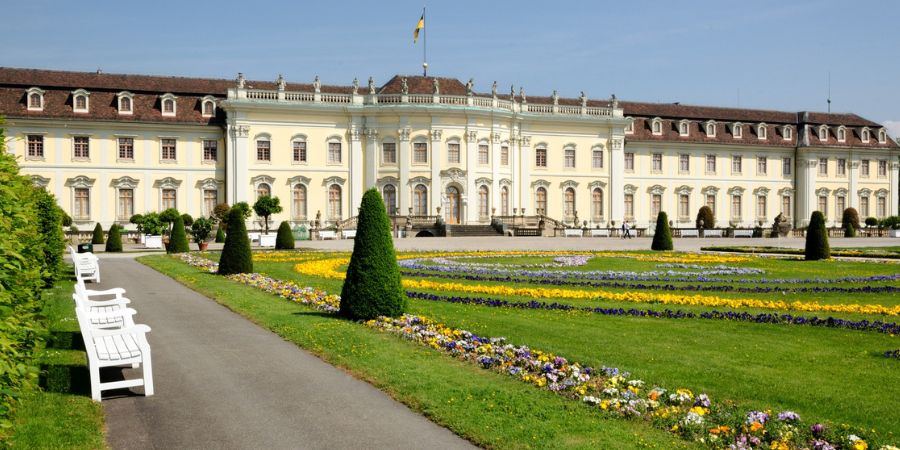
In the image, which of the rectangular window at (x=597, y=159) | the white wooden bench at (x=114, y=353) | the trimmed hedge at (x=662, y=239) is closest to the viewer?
the white wooden bench at (x=114, y=353)

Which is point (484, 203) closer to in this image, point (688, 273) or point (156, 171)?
point (156, 171)

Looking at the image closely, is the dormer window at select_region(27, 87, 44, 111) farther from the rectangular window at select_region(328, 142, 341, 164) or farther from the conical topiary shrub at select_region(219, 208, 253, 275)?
the conical topiary shrub at select_region(219, 208, 253, 275)

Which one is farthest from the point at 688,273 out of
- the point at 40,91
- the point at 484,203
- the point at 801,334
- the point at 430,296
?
the point at 40,91

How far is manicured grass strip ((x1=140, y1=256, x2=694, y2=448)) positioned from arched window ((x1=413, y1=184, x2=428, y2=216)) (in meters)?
41.6

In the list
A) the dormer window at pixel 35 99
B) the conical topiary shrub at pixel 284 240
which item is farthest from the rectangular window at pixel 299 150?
A: the conical topiary shrub at pixel 284 240

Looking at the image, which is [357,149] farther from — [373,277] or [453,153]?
[373,277]

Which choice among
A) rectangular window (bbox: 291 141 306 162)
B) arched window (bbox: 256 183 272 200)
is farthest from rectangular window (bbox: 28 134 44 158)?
rectangular window (bbox: 291 141 306 162)

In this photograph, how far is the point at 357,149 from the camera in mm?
55031

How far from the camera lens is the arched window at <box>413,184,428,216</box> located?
181 feet

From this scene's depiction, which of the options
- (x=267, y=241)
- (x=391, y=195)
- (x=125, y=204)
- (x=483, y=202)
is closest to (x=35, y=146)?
(x=125, y=204)

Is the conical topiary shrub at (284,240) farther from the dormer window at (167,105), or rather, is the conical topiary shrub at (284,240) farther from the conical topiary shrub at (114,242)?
the dormer window at (167,105)

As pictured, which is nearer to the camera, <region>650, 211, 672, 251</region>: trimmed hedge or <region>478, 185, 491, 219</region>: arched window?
<region>650, 211, 672, 251</region>: trimmed hedge

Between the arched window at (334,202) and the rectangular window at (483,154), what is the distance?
9386mm

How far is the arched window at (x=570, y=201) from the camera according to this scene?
5984 centimetres
